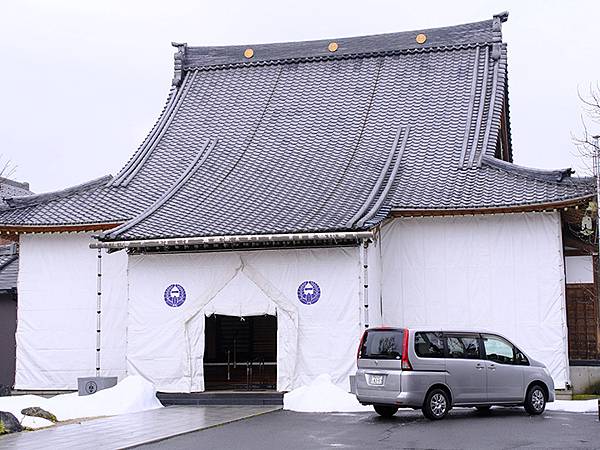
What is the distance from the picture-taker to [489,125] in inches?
919

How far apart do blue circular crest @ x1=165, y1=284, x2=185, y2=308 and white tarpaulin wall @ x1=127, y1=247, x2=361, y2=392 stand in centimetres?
7

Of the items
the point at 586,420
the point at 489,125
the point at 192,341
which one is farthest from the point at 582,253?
the point at 192,341

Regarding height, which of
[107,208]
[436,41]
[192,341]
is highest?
[436,41]

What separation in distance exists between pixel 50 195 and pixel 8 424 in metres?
9.72

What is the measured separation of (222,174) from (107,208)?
3062mm

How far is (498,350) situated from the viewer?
16.3 m

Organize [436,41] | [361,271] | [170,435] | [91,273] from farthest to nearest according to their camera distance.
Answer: [436,41], [91,273], [361,271], [170,435]

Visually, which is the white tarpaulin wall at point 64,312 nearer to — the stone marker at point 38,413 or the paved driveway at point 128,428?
the paved driveway at point 128,428

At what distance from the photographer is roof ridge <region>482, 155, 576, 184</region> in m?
20.2

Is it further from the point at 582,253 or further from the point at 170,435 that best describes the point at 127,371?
the point at 582,253

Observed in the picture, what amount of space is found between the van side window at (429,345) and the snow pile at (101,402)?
20.1 ft

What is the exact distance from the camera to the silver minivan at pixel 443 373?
1520cm

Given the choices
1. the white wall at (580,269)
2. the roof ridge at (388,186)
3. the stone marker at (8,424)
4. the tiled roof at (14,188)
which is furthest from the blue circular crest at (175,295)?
the tiled roof at (14,188)

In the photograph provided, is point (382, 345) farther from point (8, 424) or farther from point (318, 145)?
point (318, 145)
